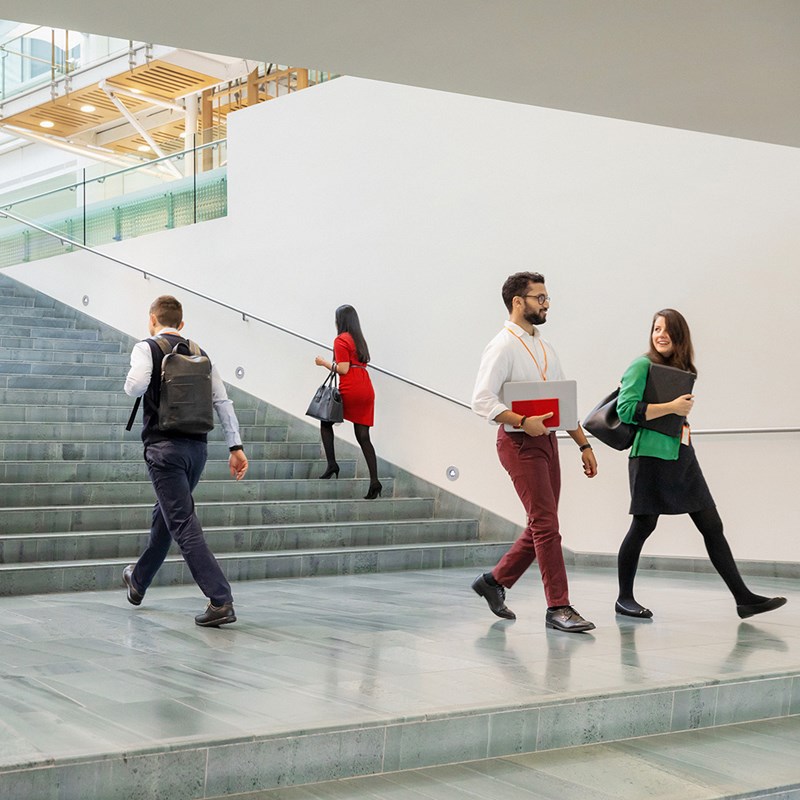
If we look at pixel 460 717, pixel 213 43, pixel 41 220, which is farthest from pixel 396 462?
pixel 41 220

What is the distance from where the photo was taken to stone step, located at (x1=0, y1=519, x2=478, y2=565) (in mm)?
6656

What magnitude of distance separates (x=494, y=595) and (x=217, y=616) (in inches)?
55.9

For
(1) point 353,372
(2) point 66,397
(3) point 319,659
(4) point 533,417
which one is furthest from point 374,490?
(3) point 319,659

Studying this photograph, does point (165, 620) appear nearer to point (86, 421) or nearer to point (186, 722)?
point (186, 722)

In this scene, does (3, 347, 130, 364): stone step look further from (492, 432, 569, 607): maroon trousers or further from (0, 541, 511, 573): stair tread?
(492, 432, 569, 607): maroon trousers

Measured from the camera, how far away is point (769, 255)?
746 centimetres

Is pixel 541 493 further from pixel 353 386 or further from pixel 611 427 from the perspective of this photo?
pixel 353 386

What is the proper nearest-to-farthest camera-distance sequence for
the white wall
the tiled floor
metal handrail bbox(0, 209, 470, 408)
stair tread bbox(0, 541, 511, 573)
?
the tiled floor, stair tread bbox(0, 541, 511, 573), the white wall, metal handrail bbox(0, 209, 470, 408)

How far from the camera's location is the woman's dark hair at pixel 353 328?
906 centimetres

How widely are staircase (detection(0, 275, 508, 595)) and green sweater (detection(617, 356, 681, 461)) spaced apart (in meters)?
2.71

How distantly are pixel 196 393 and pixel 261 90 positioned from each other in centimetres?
1385

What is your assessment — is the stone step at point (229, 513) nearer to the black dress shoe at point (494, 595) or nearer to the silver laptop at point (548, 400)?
the black dress shoe at point (494, 595)

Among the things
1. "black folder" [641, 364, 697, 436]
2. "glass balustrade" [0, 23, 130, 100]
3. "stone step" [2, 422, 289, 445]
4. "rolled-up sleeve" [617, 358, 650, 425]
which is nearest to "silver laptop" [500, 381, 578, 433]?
"rolled-up sleeve" [617, 358, 650, 425]

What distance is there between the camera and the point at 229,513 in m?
Answer: 7.95
